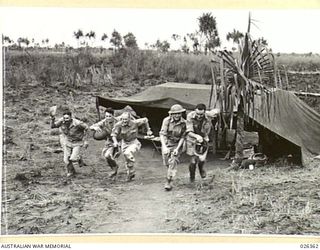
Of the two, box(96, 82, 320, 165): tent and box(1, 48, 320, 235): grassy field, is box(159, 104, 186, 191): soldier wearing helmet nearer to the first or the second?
box(1, 48, 320, 235): grassy field

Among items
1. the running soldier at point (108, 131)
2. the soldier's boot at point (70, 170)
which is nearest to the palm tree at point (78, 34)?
the running soldier at point (108, 131)

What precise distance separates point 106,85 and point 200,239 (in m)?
1.10

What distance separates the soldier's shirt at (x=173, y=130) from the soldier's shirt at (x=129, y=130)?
17 centimetres

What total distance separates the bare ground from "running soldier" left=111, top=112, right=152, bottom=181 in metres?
0.06

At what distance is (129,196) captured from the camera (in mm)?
3027

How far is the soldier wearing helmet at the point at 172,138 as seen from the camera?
310 cm

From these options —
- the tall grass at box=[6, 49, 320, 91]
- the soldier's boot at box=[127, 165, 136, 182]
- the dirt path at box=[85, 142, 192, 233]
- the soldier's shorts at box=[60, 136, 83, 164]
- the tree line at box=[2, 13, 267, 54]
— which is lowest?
the dirt path at box=[85, 142, 192, 233]

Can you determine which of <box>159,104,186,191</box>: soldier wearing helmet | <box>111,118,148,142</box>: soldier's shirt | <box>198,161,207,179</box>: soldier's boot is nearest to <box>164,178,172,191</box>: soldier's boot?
<box>159,104,186,191</box>: soldier wearing helmet

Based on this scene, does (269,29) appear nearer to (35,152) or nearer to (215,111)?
(215,111)

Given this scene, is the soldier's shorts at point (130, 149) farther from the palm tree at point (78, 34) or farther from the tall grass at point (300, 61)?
the tall grass at point (300, 61)

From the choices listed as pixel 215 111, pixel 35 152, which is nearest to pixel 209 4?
pixel 215 111

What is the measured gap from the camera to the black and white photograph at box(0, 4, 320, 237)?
2.88 metres

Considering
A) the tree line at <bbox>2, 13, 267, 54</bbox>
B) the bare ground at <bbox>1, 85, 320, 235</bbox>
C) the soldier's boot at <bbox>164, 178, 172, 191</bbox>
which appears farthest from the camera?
the soldier's boot at <bbox>164, 178, 172, 191</bbox>

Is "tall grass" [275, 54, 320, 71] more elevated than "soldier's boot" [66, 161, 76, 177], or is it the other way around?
"tall grass" [275, 54, 320, 71]
